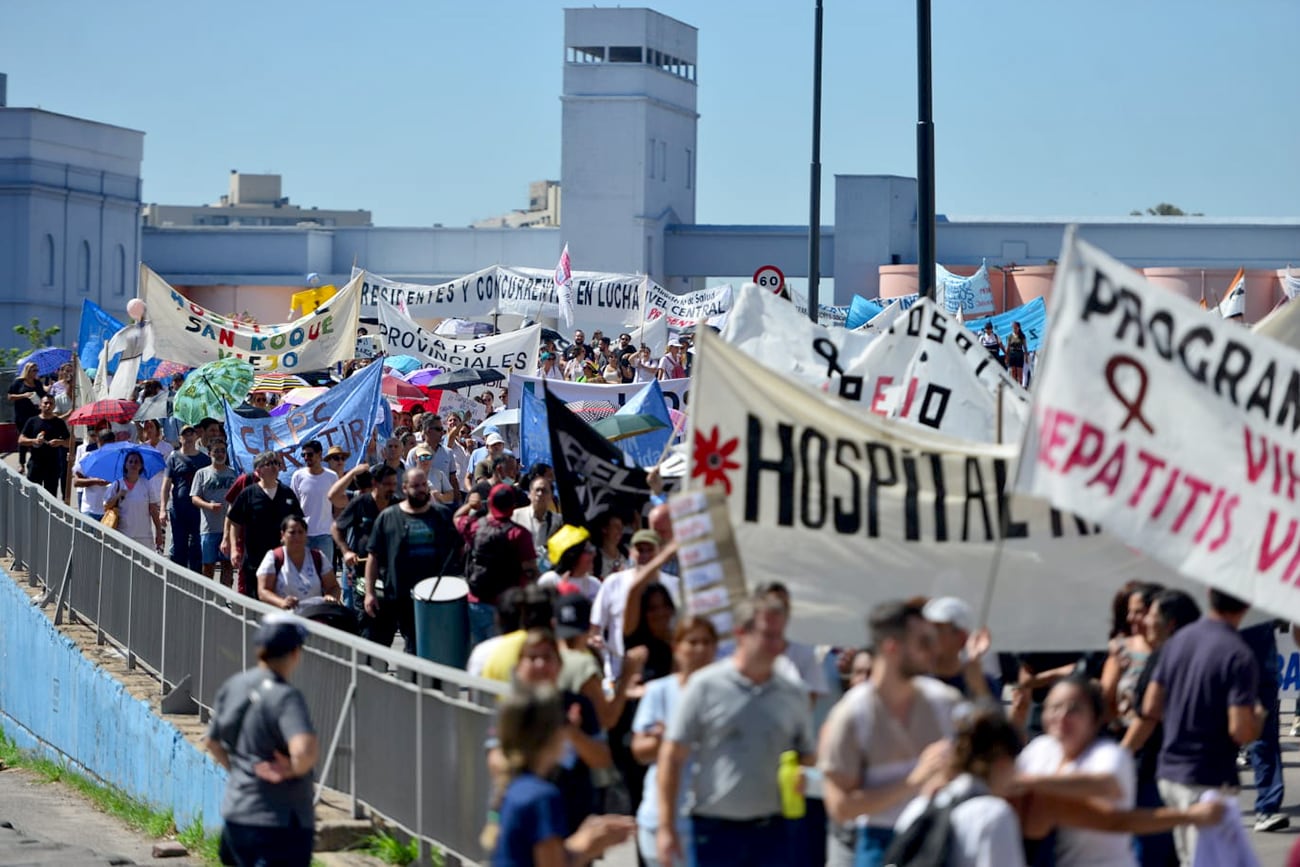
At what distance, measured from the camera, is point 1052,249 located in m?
61.6

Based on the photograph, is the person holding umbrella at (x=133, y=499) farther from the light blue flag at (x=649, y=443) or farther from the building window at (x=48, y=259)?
the building window at (x=48, y=259)

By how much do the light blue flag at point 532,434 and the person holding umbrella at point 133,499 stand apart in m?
3.45

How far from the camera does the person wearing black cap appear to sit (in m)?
8.46

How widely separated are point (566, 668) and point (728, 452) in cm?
103

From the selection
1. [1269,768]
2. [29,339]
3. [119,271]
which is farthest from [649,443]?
[119,271]

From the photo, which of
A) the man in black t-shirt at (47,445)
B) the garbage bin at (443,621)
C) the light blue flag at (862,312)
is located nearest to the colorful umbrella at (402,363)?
the man in black t-shirt at (47,445)

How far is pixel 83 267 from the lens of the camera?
69125 mm

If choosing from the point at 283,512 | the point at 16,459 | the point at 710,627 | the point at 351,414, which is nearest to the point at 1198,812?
the point at 710,627

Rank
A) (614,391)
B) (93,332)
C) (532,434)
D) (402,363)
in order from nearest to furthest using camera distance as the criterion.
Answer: (532,434) → (614,391) → (402,363) → (93,332)

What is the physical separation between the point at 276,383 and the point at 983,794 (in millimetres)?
19733

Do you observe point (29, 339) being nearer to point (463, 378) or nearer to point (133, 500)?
point (463, 378)

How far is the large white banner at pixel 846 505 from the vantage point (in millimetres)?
8406

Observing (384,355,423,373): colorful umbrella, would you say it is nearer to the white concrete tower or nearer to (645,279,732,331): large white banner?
(645,279,732,331): large white banner

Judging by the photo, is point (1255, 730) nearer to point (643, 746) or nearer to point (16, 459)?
point (643, 746)
